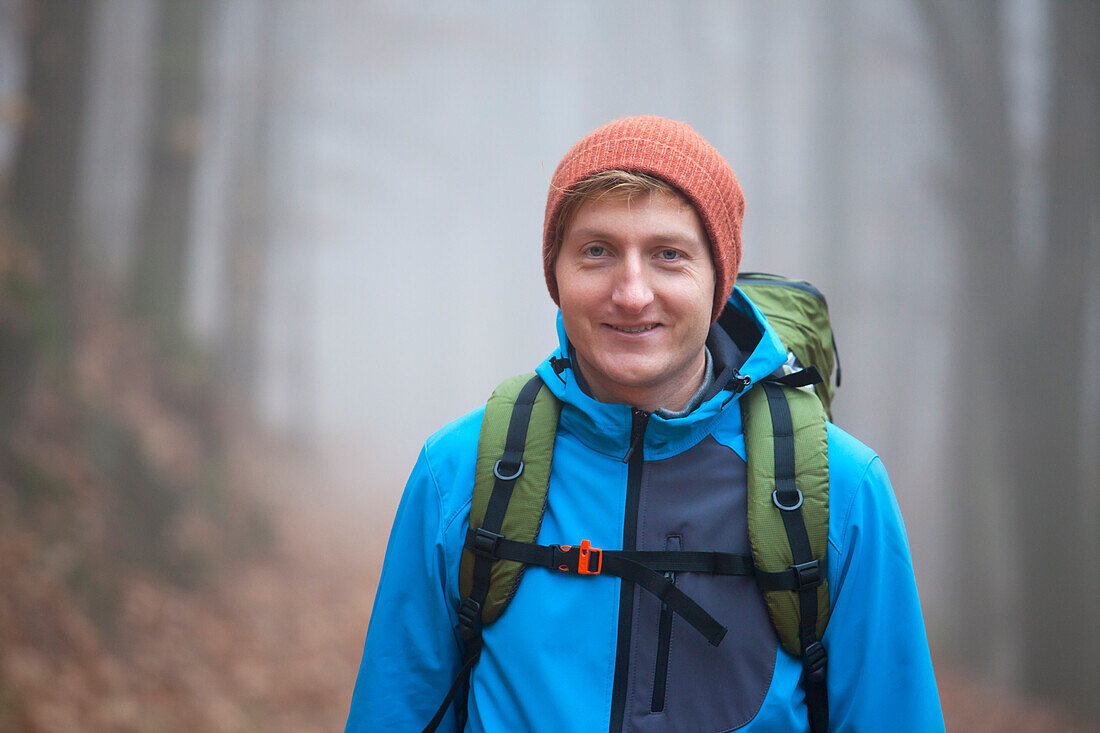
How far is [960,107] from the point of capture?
6805 millimetres

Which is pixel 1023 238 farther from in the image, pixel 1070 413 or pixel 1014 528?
pixel 1014 528

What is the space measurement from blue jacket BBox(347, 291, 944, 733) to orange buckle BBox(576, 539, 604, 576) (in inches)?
0.8

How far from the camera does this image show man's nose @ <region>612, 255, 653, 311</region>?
55.9 inches

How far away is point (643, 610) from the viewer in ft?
4.69

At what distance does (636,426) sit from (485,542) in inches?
15.1

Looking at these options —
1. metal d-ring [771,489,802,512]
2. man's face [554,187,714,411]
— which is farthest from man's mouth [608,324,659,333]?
metal d-ring [771,489,802,512]

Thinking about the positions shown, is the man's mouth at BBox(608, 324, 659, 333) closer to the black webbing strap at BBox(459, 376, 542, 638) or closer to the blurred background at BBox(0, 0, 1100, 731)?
the black webbing strap at BBox(459, 376, 542, 638)

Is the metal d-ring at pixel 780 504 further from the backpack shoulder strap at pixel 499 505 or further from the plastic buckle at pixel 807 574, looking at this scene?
the backpack shoulder strap at pixel 499 505

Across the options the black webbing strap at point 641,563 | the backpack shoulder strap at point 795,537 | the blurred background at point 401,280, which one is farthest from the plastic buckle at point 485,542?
the blurred background at point 401,280

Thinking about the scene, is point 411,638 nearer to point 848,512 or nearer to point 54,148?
point 848,512

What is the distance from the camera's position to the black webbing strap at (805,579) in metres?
1.39

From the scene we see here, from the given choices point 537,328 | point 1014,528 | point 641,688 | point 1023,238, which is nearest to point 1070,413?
point 1014,528

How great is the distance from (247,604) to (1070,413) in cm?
698

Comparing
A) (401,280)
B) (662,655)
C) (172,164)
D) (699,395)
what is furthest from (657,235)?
(172,164)
